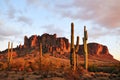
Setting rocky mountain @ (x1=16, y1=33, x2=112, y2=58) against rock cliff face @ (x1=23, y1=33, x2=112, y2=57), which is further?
rock cliff face @ (x1=23, y1=33, x2=112, y2=57)

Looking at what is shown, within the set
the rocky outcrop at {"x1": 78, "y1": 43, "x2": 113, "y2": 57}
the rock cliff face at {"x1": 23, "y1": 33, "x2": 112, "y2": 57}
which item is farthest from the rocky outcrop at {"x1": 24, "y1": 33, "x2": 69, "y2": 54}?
the rocky outcrop at {"x1": 78, "y1": 43, "x2": 113, "y2": 57}

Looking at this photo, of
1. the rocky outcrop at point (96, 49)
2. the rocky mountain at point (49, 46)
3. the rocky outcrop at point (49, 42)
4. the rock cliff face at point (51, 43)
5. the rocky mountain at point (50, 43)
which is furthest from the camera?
the rocky outcrop at point (96, 49)

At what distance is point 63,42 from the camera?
12250 cm

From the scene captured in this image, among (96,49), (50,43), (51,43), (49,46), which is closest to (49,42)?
(50,43)

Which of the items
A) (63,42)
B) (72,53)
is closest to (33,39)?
(63,42)

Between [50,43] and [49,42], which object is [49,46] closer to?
[50,43]

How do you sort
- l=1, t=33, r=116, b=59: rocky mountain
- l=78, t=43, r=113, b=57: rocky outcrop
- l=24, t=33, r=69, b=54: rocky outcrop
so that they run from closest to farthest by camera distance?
l=1, t=33, r=116, b=59: rocky mountain < l=24, t=33, r=69, b=54: rocky outcrop < l=78, t=43, r=113, b=57: rocky outcrop

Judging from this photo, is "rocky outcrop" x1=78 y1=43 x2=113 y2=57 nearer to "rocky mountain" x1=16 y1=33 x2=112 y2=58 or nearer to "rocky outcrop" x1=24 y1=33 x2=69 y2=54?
"rocky mountain" x1=16 y1=33 x2=112 y2=58

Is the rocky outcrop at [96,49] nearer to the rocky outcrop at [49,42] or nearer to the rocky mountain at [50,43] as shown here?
the rocky mountain at [50,43]

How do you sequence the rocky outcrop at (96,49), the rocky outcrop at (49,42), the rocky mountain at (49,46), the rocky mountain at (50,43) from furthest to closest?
the rocky outcrop at (96,49)
the rocky outcrop at (49,42)
the rocky mountain at (50,43)
the rocky mountain at (49,46)

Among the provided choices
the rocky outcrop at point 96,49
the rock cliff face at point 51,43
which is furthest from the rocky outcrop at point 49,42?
the rocky outcrop at point 96,49

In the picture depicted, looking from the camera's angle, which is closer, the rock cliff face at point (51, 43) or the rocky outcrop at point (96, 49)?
the rock cliff face at point (51, 43)

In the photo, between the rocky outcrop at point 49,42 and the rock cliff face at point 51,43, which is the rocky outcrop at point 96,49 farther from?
the rocky outcrop at point 49,42

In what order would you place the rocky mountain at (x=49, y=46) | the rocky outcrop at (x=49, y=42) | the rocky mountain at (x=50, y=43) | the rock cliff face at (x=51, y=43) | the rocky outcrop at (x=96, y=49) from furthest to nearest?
the rocky outcrop at (x=96, y=49) < the rocky outcrop at (x=49, y=42) < the rock cliff face at (x=51, y=43) < the rocky mountain at (x=50, y=43) < the rocky mountain at (x=49, y=46)
